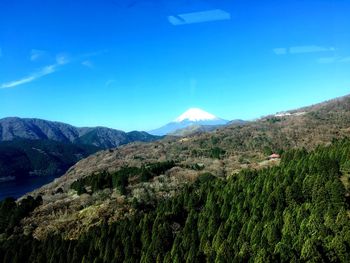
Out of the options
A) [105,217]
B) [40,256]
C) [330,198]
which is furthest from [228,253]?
[105,217]

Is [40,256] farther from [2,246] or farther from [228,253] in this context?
[228,253]

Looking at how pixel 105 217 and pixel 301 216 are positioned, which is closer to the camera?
pixel 301 216

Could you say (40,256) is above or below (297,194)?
below

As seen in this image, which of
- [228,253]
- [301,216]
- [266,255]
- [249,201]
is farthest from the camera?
[249,201]

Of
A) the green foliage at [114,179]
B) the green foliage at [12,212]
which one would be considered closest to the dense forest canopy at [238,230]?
the green foliage at [12,212]

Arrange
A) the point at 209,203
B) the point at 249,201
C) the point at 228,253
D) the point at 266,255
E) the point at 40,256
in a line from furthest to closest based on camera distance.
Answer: the point at 209,203, the point at 249,201, the point at 40,256, the point at 228,253, the point at 266,255

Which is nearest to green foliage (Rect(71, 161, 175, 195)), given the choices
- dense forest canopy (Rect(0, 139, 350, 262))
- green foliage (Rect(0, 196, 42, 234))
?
green foliage (Rect(0, 196, 42, 234))

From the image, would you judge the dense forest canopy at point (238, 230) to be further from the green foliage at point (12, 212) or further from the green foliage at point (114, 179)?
the green foliage at point (114, 179)

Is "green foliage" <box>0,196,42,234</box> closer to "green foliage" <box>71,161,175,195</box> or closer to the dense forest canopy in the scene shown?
the dense forest canopy

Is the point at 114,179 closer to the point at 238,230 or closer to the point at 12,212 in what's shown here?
the point at 12,212
